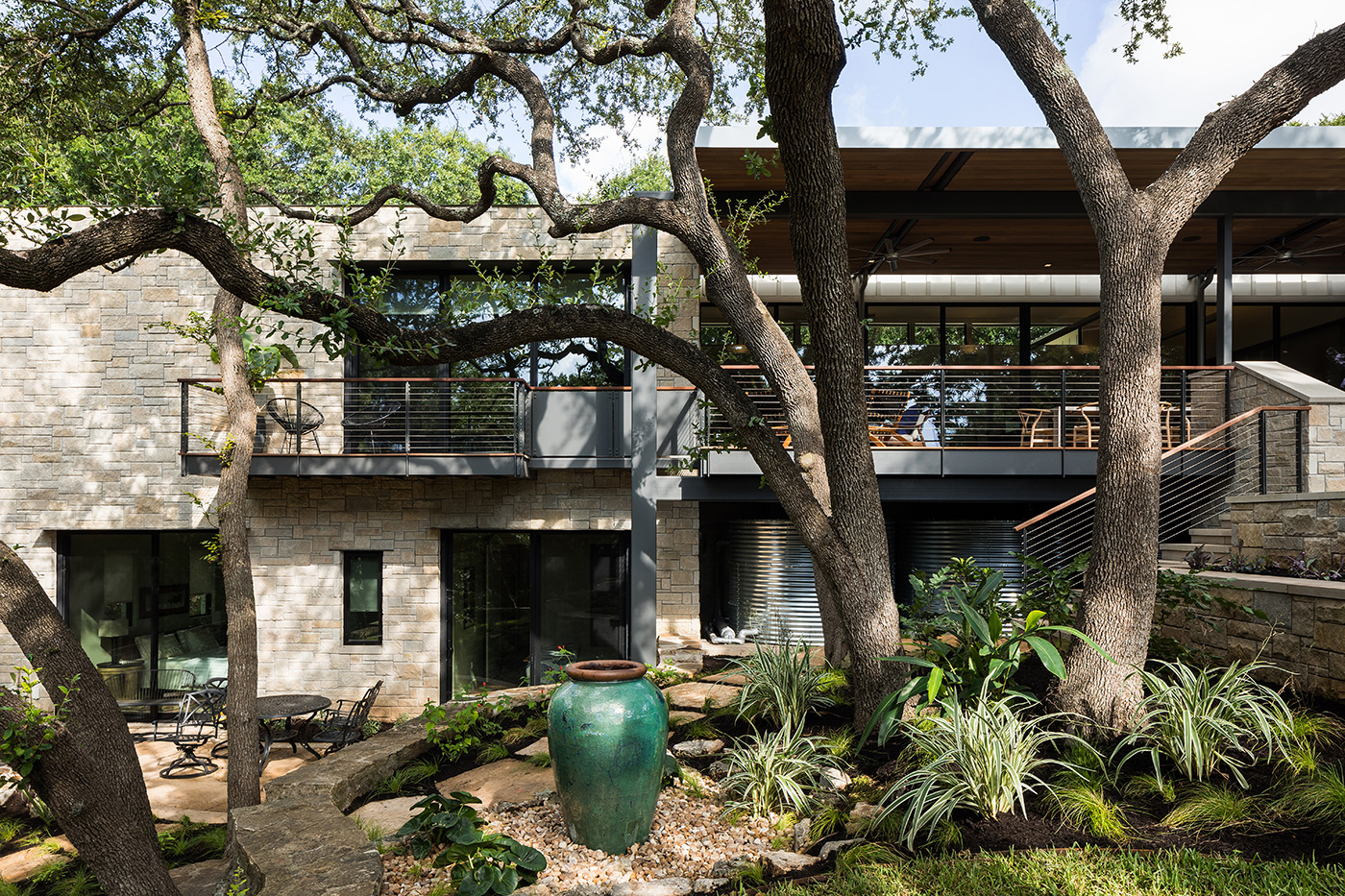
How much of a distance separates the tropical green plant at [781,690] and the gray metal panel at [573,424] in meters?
5.02

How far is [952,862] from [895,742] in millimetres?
1407

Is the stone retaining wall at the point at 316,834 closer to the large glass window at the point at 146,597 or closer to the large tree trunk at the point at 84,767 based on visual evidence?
the large tree trunk at the point at 84,767

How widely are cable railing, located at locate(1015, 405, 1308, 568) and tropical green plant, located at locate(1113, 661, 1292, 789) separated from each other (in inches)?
149

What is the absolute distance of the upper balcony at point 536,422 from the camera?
9.67m

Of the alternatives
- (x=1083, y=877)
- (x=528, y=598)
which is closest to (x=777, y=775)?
(x=1083, y=877)

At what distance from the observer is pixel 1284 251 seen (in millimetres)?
11180

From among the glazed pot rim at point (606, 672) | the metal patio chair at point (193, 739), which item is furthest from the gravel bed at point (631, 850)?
the metal patio chair at point (193, 739)

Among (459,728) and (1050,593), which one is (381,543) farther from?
(1050,593)

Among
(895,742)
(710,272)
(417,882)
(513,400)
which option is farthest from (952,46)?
(417,882)

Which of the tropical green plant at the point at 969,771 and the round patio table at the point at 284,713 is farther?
the round patio table at the point at 284,713

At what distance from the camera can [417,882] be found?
3781 mm

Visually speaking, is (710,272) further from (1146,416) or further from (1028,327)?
(1028,327)

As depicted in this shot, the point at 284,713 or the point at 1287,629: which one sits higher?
the point at 1287,629

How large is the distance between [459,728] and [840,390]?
395 cm
